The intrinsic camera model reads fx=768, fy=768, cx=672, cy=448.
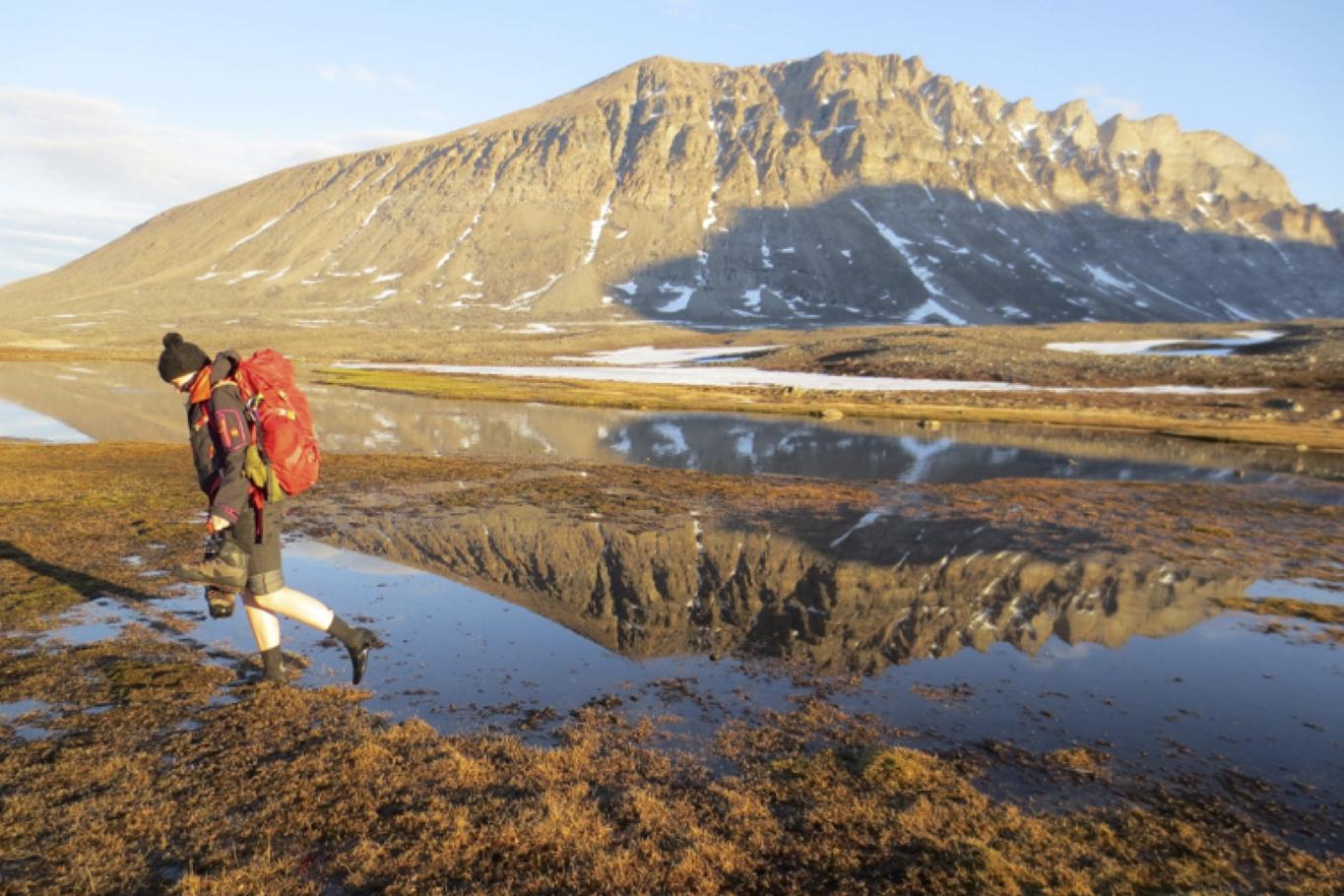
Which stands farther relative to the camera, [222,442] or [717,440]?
[717,440]

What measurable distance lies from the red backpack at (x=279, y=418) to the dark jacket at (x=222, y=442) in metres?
0.15

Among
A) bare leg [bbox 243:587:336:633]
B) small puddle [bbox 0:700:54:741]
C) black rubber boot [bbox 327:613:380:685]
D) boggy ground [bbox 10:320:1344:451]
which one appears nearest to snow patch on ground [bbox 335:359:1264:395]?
boggy ground [bbox 10:320:1344:451]

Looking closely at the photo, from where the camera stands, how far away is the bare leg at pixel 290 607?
28.0 feet

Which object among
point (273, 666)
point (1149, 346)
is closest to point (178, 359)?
point (273, 666)

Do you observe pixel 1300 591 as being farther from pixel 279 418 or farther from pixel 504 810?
pixel 279 418

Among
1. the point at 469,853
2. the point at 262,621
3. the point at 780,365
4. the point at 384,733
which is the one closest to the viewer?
the point at 469,853

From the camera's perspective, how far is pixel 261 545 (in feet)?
27.3

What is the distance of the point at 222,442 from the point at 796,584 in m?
9.81

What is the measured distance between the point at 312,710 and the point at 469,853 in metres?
3.38

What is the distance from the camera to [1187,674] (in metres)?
10.7

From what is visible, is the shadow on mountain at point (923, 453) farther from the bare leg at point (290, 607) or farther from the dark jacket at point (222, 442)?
the dark jacket at point (222, 442)

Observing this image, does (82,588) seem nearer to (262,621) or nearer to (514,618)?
(262,621)

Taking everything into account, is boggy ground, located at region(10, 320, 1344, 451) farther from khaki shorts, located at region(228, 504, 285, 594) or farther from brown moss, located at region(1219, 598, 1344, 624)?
khaki shorts, located at region(228, 504, 285, 594)

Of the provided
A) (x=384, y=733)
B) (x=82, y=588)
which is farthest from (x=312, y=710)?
(x=82, y=588)
